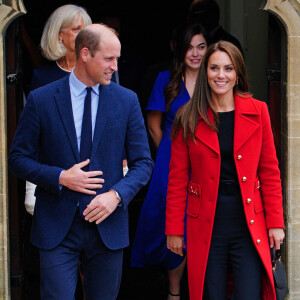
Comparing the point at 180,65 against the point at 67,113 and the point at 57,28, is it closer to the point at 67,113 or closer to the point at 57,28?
the point at 57,28

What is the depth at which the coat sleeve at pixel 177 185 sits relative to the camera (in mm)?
4332

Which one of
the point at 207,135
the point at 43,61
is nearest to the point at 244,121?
the point at 207,135

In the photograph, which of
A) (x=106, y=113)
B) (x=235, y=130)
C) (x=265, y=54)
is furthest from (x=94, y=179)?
(x=265, y=54)

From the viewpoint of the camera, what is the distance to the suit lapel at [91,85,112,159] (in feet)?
13.4

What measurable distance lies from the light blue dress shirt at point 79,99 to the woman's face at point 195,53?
4.77 feet

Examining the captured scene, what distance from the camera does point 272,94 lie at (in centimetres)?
532

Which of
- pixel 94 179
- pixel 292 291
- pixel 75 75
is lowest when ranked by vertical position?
pixel 292 291

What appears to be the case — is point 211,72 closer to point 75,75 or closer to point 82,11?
point 75,75

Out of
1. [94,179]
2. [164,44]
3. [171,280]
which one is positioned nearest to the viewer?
[94,179]

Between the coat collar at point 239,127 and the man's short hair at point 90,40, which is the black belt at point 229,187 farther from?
the man's short hair at point 90,40

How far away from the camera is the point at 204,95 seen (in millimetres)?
4332

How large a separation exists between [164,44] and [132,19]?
Result: 487 millimetres

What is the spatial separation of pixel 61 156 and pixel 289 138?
1.77m

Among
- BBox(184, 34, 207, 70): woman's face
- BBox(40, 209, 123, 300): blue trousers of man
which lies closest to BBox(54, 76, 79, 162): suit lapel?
BBox(40, 209, 123, 300): blue trousers of man
